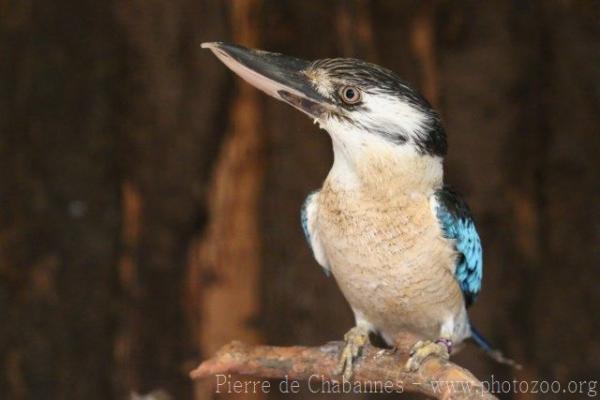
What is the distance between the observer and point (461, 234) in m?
2.49

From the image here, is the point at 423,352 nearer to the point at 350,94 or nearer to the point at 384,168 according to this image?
the point at 384,168

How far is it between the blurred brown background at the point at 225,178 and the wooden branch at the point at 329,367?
940mm

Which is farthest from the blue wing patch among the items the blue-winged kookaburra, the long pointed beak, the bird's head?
the long pointed beak

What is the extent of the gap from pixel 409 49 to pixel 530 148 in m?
0.53

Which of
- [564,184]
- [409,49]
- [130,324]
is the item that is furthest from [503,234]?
[130,324]

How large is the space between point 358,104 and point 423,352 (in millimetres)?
615

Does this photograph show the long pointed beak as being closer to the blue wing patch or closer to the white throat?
the white throat

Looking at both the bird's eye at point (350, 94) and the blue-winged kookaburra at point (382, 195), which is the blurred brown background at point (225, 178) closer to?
the blue-winged kookaburra at point (382, 195)

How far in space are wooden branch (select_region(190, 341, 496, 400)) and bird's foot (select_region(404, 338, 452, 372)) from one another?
16 mm

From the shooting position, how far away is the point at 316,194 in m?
2.67

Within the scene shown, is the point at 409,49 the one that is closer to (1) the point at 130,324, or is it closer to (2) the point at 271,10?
(2) the point at 271,10

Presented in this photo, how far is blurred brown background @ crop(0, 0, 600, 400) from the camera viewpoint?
3.28 m

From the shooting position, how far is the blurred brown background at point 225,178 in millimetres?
3283

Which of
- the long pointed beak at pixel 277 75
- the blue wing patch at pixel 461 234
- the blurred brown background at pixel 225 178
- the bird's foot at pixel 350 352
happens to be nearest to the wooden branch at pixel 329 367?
the bird's foot at pixel 350 352
